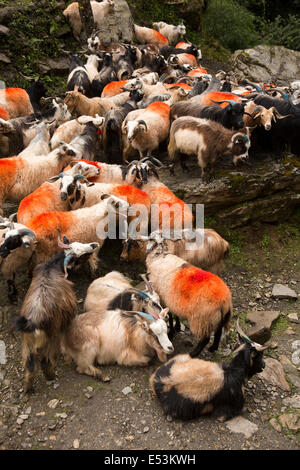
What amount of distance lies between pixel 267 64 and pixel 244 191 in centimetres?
792

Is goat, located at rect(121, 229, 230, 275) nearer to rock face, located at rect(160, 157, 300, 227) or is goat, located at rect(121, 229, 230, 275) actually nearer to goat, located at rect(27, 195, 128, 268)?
goat, located at rect(27, 195, 128, 268)

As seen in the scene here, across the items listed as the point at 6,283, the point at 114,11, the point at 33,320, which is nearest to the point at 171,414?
the point at 33,320

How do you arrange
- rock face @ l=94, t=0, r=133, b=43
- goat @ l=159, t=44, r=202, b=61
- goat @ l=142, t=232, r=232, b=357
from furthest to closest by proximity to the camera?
1. goat @ l=159, t=44, r=202, b=61
2. rock face @ l=94, t=0, r=133, b=43
3. goat @ l=142, t=232, r=232, b=357

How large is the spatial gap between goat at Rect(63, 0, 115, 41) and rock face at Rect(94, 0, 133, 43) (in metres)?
0.17

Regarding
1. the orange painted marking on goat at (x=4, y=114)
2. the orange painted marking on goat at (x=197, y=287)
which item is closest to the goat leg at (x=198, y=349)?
the orange painted marking on goat at (x=197, y=287)

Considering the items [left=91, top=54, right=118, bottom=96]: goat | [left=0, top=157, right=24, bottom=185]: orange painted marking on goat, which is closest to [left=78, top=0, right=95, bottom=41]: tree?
[left=91, top=54, right=118, bottom=96]: goat

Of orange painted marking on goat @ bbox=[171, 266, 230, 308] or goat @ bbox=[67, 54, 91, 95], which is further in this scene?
goat @ bbox=[67, 54, 91, 95]

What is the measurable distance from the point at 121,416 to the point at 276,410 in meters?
1.61

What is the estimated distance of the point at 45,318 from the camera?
4.05 m

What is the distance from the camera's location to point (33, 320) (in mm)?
4000

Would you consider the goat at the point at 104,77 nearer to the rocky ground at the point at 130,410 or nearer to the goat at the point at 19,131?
the goat at the point at 19,131

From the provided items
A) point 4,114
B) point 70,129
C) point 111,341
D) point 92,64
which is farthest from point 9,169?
point 92,64

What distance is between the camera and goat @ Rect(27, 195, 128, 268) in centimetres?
508

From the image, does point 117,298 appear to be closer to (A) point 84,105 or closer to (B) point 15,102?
(A) point 84,105
